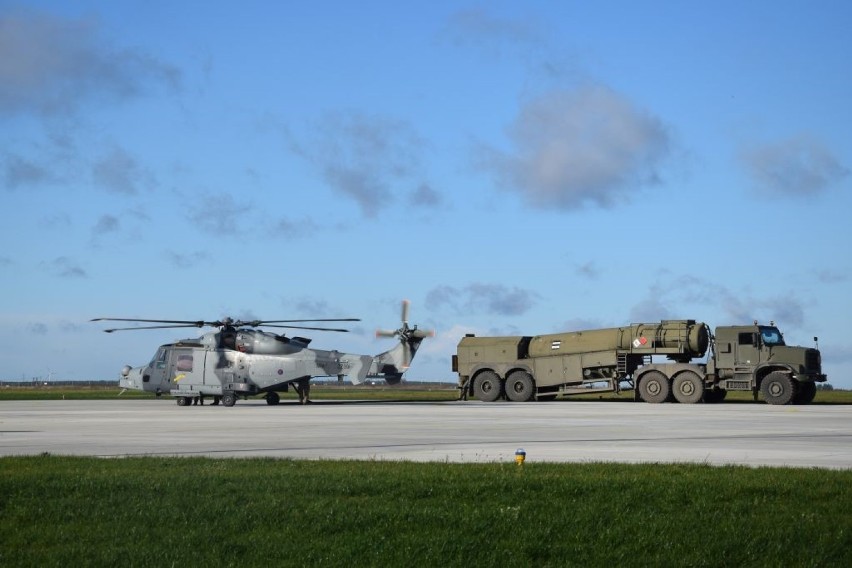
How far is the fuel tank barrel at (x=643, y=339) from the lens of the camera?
51062 millimetres

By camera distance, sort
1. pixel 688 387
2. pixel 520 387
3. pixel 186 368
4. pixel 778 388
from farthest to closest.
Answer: pixel 520 387 → pixel 688 387 → pixel 186 368 → pixel 778 388

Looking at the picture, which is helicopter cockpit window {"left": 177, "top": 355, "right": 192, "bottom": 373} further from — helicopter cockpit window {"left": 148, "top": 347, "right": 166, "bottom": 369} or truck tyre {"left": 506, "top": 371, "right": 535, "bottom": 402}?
truck tyre {"left": 506, "top": 371, "right": 535, "bottom": 402}

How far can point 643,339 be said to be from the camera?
51812 mm

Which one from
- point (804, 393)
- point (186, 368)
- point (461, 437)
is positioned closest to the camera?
point (461, 437)

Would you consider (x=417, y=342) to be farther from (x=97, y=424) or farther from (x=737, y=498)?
(x=737, y=498)

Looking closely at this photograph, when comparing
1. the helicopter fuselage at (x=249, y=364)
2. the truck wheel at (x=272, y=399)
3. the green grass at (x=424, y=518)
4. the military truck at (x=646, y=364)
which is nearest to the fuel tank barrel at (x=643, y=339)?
the military truck at (x=646, y=364)

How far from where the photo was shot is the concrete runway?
1972 centimetres

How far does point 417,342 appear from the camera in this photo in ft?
165

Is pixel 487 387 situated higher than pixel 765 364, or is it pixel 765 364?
pixel 765 364

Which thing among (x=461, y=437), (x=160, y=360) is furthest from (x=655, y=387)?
(x=461, y=437)

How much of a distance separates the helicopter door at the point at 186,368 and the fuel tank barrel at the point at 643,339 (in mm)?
16653

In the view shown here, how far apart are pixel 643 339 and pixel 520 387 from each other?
22.4 ft

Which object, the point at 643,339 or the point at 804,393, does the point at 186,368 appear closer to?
the point at 643,339

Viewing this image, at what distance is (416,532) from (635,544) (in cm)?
218
